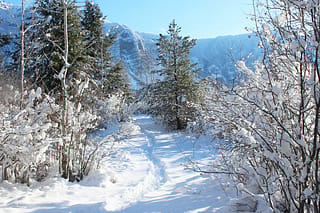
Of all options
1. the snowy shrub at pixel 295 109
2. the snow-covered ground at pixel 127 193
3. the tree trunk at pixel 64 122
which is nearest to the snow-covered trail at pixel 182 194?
the snow-covered ground at pixel 127 193

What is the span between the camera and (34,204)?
3.18 metres

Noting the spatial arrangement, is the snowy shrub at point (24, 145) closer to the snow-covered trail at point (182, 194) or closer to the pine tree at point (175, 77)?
the snow-covered trail at point (182, 194)

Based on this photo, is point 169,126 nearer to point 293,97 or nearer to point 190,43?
point 190,43

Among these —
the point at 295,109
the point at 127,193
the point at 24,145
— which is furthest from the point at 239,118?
the point at 24,145

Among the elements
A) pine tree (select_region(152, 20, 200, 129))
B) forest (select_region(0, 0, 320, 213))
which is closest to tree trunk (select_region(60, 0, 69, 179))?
forest (select_region(0, 0, 320, 213))

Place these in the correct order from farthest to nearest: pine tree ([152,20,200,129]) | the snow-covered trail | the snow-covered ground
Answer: pine tree ([152,20,200,129]), the snow-covered trail, the snow-covered ground

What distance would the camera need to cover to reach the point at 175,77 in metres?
14.1

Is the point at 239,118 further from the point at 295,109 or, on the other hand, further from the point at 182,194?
the point at 182,194

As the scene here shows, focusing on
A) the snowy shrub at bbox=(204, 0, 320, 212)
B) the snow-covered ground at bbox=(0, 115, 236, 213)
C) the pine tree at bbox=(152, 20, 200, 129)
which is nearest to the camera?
the snowy shrub at bbox=(204, 0, 320, 212)

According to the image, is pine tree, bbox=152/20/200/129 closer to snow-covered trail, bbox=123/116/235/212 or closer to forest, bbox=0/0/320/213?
forest, bbox=0/0/320/213

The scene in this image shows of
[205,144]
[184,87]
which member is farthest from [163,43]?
[205,144]

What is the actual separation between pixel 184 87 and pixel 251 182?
10505 millimetres

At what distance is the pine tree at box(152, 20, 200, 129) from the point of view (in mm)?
13898

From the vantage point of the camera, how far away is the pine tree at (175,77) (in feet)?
45.6
